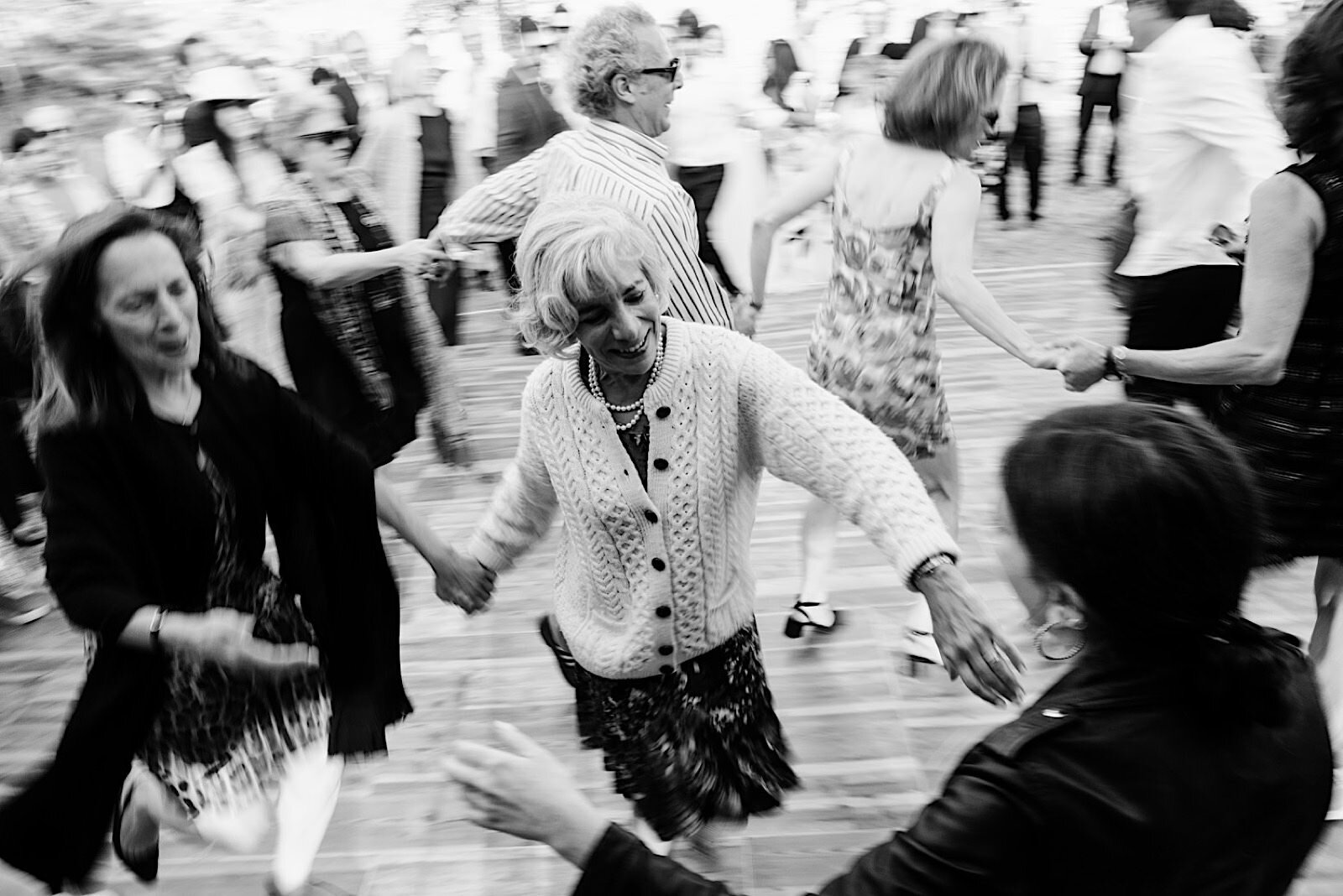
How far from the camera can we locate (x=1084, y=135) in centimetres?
1010

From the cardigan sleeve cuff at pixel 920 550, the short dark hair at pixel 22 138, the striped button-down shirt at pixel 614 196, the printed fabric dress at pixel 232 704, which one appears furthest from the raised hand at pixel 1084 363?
the short dark hair at pixel 22 138

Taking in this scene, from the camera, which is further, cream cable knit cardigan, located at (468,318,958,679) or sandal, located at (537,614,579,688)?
Result: sandal, located at (537,614,579,688)

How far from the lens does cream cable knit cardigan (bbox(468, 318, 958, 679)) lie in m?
1.83

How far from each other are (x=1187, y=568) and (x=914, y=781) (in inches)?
77.0

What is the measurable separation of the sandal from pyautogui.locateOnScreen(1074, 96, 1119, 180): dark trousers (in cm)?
886

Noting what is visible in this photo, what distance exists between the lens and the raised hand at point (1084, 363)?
2699 millimetres

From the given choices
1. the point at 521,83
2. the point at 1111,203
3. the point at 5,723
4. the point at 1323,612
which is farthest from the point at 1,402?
the point at 1111,203

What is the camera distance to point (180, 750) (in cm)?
206

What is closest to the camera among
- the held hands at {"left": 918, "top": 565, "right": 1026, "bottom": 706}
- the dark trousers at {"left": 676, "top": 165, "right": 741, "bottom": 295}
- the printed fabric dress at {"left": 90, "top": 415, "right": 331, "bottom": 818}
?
the held hands at {"left": 918, "top": 565, "right": 1026, "bottom": 706}

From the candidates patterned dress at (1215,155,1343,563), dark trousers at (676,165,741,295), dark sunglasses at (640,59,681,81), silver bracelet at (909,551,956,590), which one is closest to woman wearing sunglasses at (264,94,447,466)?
dark sunglasses at (640,59,681,81)

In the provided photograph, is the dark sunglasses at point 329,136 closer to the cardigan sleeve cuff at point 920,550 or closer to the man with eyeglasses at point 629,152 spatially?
the man with eyeglasses at point 629,152

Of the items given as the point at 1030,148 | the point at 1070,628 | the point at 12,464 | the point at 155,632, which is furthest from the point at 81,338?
the point at 1030,148

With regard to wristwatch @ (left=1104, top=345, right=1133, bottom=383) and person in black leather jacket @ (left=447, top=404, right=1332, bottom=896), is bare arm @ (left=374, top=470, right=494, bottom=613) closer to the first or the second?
person in black leather jacket @ (left=447, top=404, right=1332, bottom=896)

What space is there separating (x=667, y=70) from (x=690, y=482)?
144 centimetres
